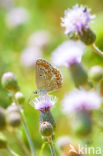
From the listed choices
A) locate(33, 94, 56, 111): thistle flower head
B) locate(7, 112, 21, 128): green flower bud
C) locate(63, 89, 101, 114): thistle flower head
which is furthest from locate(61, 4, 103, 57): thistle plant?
locate(7, 112, 21, 128): green flower bud

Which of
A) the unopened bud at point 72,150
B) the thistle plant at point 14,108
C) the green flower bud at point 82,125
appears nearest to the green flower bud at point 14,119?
the thistle plant at point 14,108

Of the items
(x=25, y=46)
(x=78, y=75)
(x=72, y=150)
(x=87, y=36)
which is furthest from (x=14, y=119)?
(x=25, y=46)

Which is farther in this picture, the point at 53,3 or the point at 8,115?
the point at 53,3

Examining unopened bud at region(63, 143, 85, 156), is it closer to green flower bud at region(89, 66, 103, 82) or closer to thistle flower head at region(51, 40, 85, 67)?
green flower bud at region(89, 66, 103, 82)

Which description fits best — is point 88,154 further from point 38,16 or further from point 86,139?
point 38,16

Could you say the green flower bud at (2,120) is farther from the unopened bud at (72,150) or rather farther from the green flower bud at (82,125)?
the green flower bud at (82,125)

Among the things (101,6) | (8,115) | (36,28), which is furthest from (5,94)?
(101,6)
